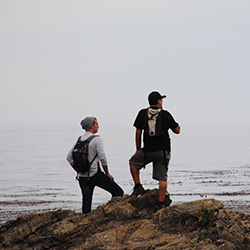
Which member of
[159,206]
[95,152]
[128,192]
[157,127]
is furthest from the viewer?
[128,192]

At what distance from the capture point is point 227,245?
360 inches

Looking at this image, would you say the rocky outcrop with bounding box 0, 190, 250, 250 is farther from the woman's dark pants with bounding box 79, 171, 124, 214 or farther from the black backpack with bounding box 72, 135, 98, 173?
the black backpack with bounding box 72, 135, 98, 173


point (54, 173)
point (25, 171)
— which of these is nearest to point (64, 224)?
point (54, 173)

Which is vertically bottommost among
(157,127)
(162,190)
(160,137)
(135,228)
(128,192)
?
(128,192)

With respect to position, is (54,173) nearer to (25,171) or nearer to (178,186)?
(25,171)

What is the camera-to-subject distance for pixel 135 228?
959 centimetres

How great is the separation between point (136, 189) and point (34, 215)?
74.6 inches

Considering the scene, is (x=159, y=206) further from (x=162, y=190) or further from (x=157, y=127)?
(x=157, y=127)

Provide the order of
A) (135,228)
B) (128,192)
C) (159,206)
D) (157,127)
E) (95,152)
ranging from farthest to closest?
(128,192) → (159,206) → (95,152) → (157,127) → (135,228)

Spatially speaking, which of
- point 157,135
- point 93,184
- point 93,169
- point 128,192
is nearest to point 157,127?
point 157,135

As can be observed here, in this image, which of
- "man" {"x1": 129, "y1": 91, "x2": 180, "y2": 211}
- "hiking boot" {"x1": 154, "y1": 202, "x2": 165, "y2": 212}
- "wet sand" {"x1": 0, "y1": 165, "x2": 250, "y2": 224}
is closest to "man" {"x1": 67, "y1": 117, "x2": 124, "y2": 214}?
"man" {"x1": 129, "y1": 91, "x2": 180, "y2": 211}

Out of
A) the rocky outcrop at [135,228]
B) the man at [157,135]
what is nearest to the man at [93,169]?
the rocky outcrop at [135,228]

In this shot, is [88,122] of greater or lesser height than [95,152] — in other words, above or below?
above

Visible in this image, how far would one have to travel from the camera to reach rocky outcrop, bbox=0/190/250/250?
9125mm
